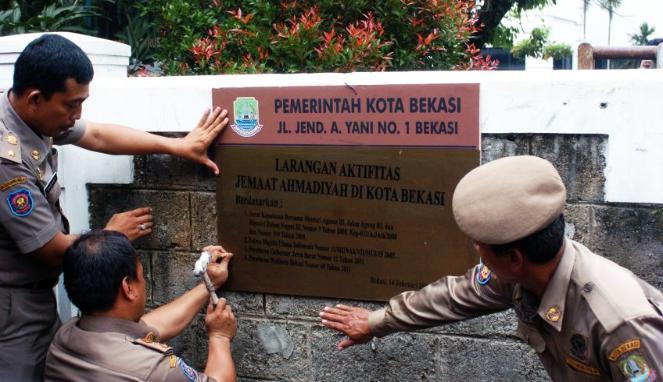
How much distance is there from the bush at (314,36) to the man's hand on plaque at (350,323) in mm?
1627

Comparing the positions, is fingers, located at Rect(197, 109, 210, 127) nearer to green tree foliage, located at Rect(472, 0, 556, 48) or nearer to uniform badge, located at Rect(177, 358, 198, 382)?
uniform badge, located at Rect(177, 358, 198, 382)

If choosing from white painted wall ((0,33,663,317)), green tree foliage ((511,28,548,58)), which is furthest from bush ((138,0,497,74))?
green tree foliage ((511,28,548,58))

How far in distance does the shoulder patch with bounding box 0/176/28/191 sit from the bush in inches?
69.3

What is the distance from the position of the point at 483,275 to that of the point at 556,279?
1.42ft

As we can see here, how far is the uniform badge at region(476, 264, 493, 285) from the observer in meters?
2.63

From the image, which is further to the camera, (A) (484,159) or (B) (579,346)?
(A) (484,159)

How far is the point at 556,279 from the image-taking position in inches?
88.0

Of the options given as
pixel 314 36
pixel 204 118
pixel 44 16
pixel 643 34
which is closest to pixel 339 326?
pixel 204 118

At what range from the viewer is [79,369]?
258cm

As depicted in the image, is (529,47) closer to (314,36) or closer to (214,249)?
(314,36)

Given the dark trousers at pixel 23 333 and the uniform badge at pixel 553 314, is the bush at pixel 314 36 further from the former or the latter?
the uniform badge at pixel 553 314

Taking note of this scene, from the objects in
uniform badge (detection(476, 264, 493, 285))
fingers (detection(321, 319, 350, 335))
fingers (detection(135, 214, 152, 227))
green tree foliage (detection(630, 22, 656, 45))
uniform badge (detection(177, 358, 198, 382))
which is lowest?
uniform badge (detection(177, 358, 198, 382))

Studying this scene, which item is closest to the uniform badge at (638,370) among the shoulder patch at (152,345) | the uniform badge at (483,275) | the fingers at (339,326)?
the uniform badge at (483,275)

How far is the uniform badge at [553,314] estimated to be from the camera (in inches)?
88.1
